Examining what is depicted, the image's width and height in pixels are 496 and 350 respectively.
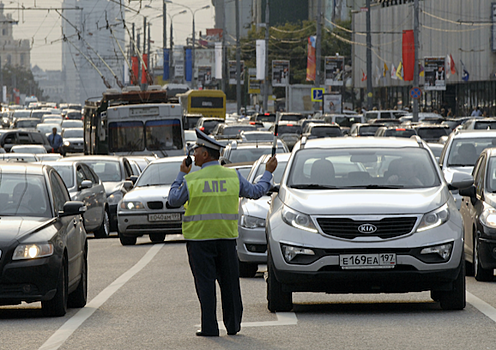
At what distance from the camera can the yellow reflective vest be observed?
815cm

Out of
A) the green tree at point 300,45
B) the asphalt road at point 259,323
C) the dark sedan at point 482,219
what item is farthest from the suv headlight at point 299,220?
the green tree at point 300,45

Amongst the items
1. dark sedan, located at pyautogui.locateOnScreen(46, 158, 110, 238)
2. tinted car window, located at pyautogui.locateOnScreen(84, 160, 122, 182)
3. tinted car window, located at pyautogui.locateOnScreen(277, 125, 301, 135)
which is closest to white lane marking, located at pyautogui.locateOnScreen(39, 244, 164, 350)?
dark sedan, located at pyautogui.locateOnScreen(46, 158, 110, 238)

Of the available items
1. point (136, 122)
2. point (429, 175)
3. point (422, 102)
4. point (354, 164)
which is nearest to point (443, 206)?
point (429, 175)

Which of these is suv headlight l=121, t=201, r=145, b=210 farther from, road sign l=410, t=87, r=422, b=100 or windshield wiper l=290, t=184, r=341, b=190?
road sign l=410, t=87, r=422, b=100

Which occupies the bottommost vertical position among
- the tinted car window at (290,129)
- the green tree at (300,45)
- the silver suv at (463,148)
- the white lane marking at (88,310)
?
the white lane marking at (88,310)

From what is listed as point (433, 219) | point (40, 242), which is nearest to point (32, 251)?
point (40, 242)

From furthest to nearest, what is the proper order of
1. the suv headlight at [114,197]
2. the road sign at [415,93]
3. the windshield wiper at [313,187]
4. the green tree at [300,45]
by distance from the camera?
the green tree at [300,45] → the road sign at [415,93] → the suv headlight at [114,197] → the windshield wiper at [313,187]

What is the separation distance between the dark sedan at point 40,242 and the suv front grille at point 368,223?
2.34m

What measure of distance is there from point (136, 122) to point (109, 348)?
2464cm

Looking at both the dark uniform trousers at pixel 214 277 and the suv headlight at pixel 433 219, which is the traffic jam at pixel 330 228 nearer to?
the suv headlight at pixel 433 219

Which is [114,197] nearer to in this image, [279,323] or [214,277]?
[279,323]

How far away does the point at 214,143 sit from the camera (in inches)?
321

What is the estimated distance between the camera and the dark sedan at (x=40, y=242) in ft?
30.7

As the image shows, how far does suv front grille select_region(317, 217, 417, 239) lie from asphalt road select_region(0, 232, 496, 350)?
26.8 inches
